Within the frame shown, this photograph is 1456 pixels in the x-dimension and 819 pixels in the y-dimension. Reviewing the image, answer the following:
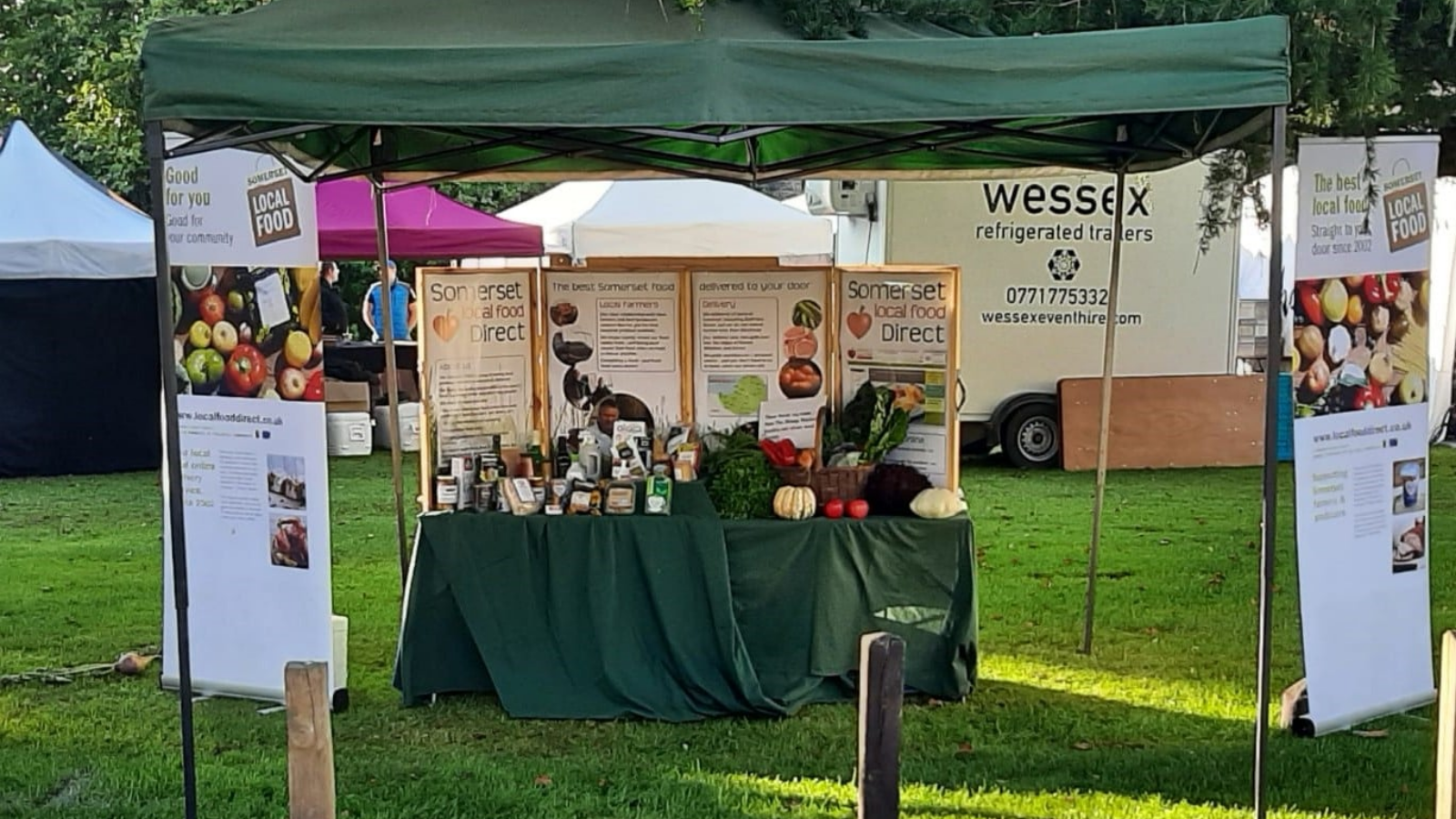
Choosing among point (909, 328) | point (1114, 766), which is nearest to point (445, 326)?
point (909, 328)

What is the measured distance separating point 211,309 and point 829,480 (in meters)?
2.32

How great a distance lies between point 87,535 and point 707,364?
548cm

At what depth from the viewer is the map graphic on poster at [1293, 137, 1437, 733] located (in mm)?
4910

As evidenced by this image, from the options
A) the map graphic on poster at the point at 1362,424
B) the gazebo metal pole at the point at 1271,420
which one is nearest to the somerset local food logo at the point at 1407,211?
the map graphic on poster at the point at 1362,424

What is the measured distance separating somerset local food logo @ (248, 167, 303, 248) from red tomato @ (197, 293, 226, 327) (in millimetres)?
Answer: 250

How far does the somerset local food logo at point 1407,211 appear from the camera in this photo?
16.5 feet

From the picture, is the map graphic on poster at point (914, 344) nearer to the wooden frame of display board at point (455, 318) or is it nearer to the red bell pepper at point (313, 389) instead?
the wooden frame of display board at point (455, 318)

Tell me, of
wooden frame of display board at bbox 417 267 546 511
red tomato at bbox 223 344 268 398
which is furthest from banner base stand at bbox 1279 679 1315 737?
red tomato at bbox 223 344 268 398

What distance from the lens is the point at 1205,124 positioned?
5020mm

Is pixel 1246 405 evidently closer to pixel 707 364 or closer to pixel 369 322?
pixel 707 364

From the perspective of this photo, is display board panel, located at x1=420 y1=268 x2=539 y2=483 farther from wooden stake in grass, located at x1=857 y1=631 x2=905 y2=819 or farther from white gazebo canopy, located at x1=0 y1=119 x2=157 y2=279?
white gazebo canopy, located at x1=0 y1=119 x2=157 y2=279

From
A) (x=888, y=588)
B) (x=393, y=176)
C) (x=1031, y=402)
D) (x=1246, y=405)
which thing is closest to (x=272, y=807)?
(x=888, y=588)

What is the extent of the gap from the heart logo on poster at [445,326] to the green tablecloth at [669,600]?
2.32ft

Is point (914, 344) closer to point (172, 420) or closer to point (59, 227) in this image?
point (172, 420)
